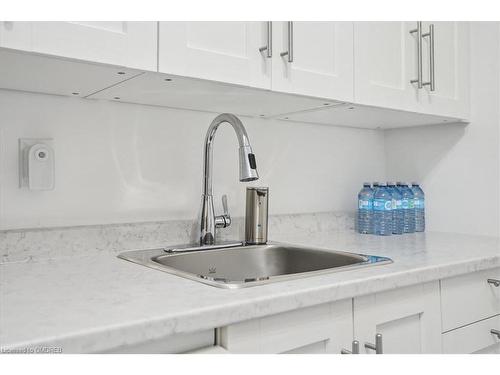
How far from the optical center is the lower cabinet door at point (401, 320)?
102 centimetres

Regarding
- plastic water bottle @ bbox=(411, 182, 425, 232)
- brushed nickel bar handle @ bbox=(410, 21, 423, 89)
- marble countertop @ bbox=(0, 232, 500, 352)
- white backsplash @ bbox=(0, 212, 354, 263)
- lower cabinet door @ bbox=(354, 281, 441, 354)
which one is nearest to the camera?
marble countertop @ bbox=(0, 232, 500, 352)

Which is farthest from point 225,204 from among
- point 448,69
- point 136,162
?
point 448,69

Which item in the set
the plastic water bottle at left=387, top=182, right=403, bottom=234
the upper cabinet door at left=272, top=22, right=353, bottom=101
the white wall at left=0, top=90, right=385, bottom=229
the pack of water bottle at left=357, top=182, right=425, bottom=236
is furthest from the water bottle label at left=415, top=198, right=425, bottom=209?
the upper cabinet door at left=272, top=22, right=353, bottom=101

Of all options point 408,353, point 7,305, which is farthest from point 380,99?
point 7,305

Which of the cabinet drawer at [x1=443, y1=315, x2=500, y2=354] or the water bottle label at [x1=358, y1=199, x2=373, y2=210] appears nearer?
the cabinet drawer at [x1=443, y1=315, x2=500, y2=354]

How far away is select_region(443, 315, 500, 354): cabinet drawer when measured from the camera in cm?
121

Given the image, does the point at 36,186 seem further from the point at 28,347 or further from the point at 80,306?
the point at 28,347

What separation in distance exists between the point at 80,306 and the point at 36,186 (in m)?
0.56

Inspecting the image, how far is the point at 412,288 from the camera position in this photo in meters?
1.12

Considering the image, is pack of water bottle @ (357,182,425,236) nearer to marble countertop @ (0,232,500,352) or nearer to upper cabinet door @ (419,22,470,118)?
upper cabinet door @ (419,22,470,118)

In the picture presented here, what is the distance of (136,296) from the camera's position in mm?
849

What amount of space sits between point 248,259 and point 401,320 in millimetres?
508

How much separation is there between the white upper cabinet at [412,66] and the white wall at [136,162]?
396 mm

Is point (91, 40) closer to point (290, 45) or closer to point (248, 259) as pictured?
point (290, 45)
